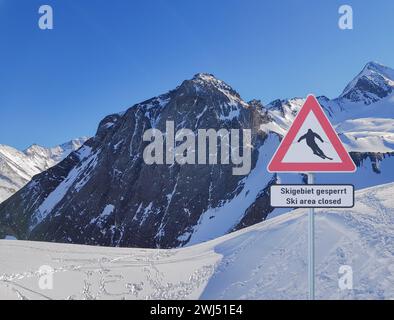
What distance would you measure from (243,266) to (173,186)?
148481mm

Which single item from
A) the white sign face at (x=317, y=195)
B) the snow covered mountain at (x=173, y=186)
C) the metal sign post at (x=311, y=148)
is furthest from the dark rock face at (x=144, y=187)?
the white sign face at (x=317, y=195)

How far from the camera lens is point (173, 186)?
159625 mm

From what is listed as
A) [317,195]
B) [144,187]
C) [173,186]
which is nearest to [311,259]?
[317,195]

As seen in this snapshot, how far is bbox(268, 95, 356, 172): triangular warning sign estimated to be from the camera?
6.93 metres

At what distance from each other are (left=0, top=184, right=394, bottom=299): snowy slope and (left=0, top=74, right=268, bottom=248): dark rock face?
12567 cm

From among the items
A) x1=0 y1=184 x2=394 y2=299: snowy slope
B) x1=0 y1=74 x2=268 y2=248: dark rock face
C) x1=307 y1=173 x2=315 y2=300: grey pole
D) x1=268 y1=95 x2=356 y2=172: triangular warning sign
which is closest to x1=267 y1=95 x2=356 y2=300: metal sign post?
x1=268 y1=95 x2=356 y2=172: triangular warning sign

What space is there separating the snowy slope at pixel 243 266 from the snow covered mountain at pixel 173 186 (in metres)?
113

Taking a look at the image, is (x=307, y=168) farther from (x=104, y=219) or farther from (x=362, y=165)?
(x=104, y=219)

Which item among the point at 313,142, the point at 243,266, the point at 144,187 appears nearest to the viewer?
the point at 313,142

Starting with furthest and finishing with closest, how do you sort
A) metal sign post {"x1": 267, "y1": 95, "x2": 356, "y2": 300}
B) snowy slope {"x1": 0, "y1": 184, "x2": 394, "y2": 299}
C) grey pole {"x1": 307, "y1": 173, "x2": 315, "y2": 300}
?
1. snowy slope {"x1": 0, "y1": 184, "x2": 394, "y2": 299}
2. metal sign post {"x1": 267, "y1": 95, "x2": 356, "y2": 300}
3. grey pole {"x1": 307, "y1": 173, "x2": 315, "y2": 300}

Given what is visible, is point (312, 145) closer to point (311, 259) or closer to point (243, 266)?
point (311, 259)

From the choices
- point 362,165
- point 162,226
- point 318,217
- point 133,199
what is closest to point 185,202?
point 162,226

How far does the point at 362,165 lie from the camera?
144250 mm

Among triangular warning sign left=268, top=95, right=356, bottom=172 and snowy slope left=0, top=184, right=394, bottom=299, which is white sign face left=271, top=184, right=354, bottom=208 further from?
snowy slope left=0, top=184, right=394, bottom=299
